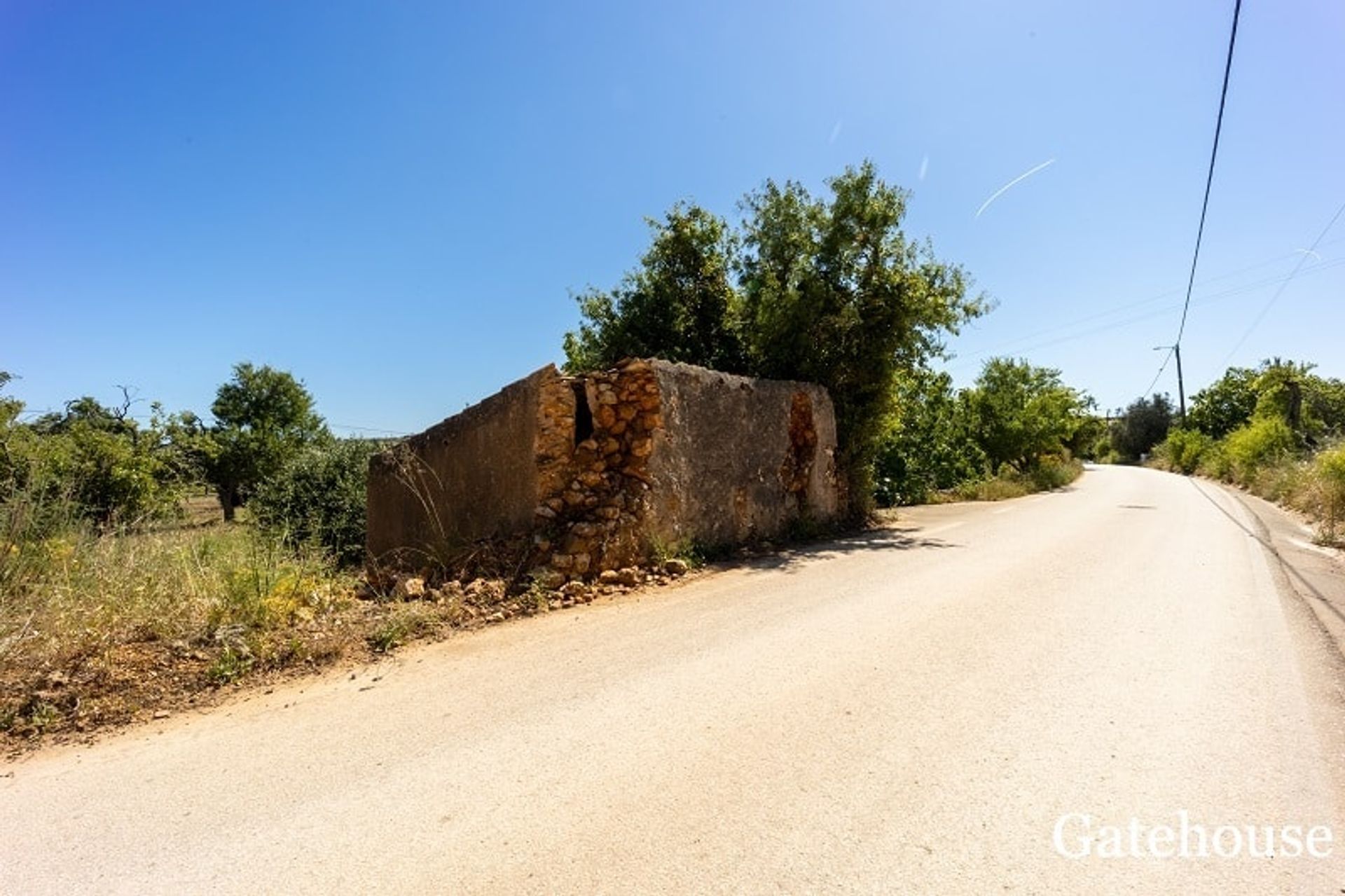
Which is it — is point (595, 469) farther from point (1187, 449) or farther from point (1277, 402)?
point (1187, 449)

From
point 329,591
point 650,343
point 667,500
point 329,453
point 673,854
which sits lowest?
point 673,854

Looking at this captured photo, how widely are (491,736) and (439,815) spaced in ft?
2.29

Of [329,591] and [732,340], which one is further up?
[732,340]

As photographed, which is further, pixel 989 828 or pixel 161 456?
pixel 161 456

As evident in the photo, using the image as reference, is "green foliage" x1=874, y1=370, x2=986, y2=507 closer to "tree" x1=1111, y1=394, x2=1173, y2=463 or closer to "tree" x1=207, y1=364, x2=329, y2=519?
"tree" x1=207, y1=364, x2=329, y2=519

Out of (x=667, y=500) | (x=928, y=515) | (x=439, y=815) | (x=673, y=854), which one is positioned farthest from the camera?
(x=928, y=515)

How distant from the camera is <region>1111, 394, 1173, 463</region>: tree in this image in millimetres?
62594

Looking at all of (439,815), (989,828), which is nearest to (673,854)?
(439,815)

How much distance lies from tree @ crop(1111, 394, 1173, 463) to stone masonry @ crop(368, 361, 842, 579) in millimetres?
69516

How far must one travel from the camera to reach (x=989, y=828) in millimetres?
2342

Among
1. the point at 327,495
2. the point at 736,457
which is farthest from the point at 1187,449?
the point at 327,495

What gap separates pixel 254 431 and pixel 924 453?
30905mm

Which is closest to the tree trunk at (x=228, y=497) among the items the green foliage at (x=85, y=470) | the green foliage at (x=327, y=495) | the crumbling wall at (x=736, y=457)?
the green foliage at (x=85, y=470)

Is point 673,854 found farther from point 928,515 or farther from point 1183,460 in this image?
point 1183,460
